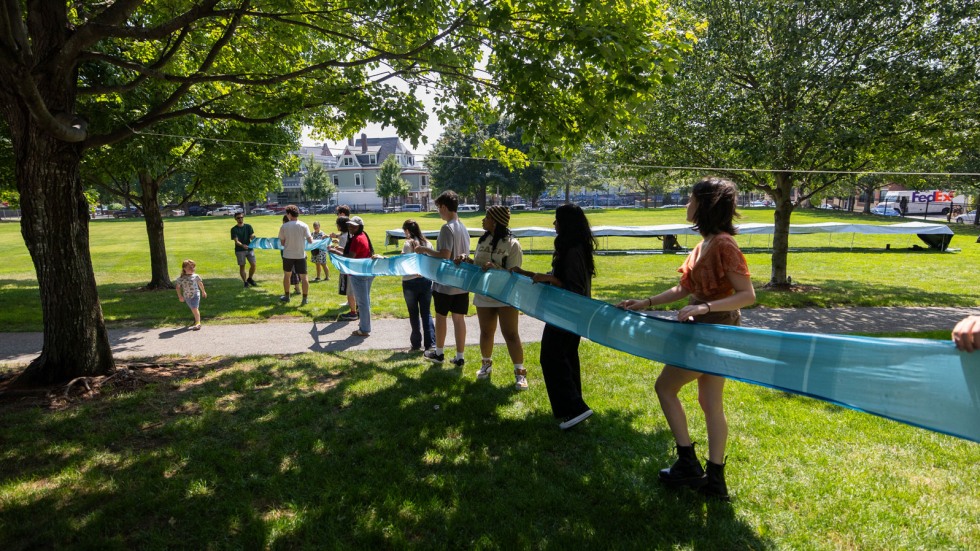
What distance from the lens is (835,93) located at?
11.0 m

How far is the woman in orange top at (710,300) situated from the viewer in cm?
313

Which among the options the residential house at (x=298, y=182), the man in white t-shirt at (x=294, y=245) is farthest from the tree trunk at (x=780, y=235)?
the residential house at (x=298, y=182)

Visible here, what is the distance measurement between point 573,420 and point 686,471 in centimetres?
114

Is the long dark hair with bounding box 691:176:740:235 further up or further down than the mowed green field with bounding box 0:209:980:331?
further up

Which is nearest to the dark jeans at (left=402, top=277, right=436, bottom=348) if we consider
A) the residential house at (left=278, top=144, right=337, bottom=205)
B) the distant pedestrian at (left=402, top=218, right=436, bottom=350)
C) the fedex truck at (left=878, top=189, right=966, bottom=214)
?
the distant pedestrian at (left=402, top=218, right=436, bottom=350)

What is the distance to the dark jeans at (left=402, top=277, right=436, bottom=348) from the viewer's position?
6.93 metres

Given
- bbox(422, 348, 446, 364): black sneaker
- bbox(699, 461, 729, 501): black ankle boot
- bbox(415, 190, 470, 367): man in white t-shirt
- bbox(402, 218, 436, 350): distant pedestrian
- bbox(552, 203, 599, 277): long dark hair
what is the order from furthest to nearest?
1. bbox(402, 218, 436, 350): distant pedestrian
2. bbox(422, 348, 446, 364): black sneaker
3. bbox(415, 190, 470, 367): man in white t-shirt
4. bbox(552, 203, 599, 277): long dark hair
5. bbox(699, 461, 729, 501): black ankle boot

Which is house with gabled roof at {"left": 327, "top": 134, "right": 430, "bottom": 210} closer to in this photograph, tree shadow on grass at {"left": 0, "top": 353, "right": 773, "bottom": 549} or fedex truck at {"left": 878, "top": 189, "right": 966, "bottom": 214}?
fedex truck at {"left": 878, "top": 189, "right": 966, "bottom": 214}

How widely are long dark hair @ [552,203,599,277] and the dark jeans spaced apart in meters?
2.85

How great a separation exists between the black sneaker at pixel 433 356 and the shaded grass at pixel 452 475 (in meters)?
1.03

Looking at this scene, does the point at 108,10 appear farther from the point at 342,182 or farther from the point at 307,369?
the point at 342,182

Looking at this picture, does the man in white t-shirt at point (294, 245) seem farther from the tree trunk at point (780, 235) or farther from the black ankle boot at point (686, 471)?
the tree trunk at point (780, 235)

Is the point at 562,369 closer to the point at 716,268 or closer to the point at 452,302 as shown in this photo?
the point at 716,268

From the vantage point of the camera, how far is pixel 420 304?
708 centimetres
